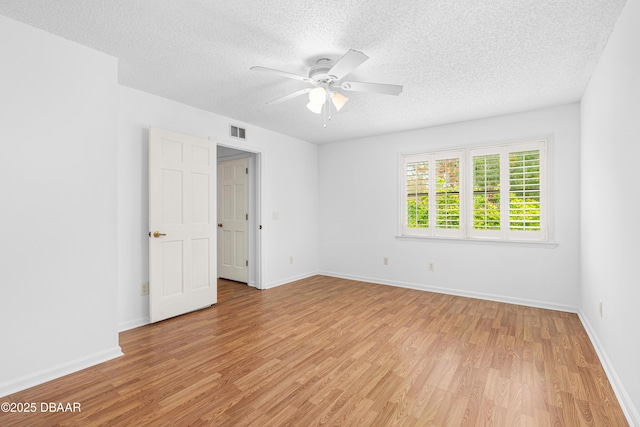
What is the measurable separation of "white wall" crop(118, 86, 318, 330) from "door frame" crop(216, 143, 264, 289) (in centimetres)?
7

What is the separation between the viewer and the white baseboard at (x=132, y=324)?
10.1ft

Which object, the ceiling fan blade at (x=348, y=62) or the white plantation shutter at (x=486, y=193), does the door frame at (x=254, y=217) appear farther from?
the white plantation shutter at (x=486, y=193)

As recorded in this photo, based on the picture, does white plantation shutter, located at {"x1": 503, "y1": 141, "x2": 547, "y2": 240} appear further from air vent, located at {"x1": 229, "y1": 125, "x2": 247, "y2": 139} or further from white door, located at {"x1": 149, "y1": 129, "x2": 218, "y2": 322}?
white door, located at {"x1": 149, "y1": 129, "x2": 218, "y2": 322}

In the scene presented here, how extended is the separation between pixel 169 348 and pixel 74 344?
69 centimetres

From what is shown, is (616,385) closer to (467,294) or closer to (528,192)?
(467,294)

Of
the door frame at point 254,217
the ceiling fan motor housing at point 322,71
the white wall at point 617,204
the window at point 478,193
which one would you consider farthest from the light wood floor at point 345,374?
the ceiling fan motor housing at point 322,71

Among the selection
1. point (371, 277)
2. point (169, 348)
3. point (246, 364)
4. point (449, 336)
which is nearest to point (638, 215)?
point (449, 336)

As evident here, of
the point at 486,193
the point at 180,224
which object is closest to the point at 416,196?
the point at 486,193

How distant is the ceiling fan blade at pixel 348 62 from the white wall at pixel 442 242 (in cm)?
279

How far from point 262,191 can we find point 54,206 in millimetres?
2749

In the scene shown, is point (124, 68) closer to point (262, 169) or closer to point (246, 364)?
point (262, 169)

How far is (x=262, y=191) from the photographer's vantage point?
4.78 meters

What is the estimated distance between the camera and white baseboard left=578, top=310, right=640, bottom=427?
1720mm

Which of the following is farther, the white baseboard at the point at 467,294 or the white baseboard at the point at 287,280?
the white baseboard at the point at 287,280
